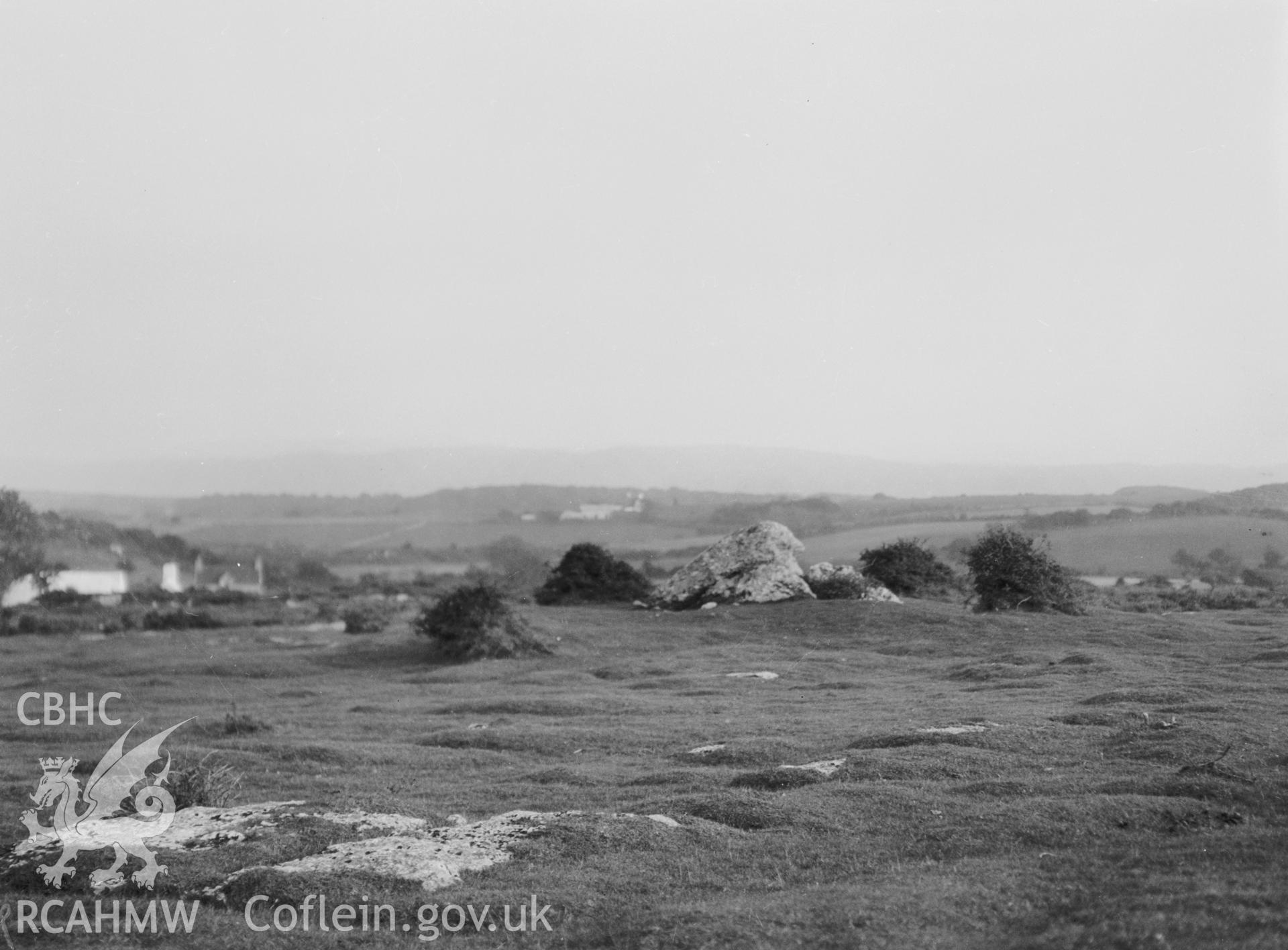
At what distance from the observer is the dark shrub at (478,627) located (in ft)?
108

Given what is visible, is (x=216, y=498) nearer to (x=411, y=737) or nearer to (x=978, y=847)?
(x=978, y=847)

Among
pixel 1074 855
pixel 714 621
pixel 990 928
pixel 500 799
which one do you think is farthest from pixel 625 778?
pixel 714 621

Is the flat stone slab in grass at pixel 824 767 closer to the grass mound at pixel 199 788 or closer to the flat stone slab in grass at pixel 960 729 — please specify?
the flat stone slab in grass at pixel 960 729

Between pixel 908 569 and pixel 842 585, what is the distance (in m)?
4.60

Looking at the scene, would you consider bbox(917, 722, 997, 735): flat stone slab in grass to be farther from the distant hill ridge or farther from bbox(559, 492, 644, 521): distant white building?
the distant hill ridge

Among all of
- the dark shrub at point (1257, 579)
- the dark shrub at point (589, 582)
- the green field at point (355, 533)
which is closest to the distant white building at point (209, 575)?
the green field at point (355, 533)

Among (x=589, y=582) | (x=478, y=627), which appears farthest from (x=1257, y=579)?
(x=478, y=627)

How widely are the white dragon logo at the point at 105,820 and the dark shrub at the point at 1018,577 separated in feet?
92.4

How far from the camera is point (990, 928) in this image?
720 centimetres

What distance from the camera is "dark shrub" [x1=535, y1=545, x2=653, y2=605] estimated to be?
44.6 metres

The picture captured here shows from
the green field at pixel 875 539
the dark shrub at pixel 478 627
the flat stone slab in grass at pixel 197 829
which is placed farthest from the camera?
the green field at pixel 875 539

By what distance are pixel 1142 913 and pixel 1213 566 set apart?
164 ft

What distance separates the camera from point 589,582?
147ft

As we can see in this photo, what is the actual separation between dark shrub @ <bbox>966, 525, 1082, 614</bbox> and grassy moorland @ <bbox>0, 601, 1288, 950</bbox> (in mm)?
2980
